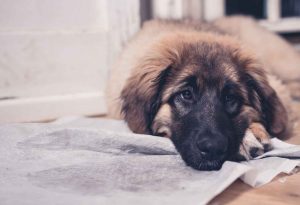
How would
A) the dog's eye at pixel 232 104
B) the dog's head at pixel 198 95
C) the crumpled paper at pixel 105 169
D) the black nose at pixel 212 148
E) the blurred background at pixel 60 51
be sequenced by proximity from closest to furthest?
the crumpled paper at pixel 105 169 → the black nose at pixel 212 148 → the dog's head at pixel 198 95 → the dog's eye at pixel 232 104 → the blurred background at pixel 60 51

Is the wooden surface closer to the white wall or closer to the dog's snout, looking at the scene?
the dog's snout

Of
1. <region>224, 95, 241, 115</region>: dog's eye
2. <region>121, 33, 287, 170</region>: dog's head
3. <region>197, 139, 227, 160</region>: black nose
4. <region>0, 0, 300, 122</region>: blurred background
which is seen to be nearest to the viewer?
<region>197, 139, 227, 160</region>: black nose

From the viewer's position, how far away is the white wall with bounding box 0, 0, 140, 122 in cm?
232

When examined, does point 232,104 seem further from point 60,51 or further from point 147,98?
point 60,51

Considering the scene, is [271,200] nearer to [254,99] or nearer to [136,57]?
[254,99]

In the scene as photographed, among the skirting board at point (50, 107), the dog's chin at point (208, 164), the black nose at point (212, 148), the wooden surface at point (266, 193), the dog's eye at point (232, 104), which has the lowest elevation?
the skirting board at point (50, 107)

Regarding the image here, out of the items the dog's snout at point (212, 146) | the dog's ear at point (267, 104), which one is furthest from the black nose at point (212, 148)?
the dog's ear at point (267, 104)

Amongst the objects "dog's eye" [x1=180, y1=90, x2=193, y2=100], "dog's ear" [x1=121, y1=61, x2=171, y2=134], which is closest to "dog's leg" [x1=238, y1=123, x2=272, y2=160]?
"dog's eye" [x1=180, y1=90, x2=193, y2=100]

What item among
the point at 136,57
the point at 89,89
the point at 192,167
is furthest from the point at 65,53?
the point at 192,167

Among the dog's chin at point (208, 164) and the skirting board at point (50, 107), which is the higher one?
the dog's chin at point (208, 164)

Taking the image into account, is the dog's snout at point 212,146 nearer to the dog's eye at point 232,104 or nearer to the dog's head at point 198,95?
the dog's head at point 198,95

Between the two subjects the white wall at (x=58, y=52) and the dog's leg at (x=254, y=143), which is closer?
the dog's leg at (x=254, y=143)

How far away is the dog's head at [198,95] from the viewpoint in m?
1.49

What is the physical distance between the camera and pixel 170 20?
2438 millimetres
